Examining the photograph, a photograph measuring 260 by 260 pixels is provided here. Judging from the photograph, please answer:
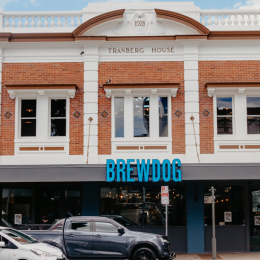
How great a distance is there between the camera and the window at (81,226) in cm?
1138

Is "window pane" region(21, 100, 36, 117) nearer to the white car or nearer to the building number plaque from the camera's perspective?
the building number plaque

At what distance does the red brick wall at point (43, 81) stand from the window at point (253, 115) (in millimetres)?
6388

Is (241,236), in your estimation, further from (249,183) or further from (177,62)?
(177,62)

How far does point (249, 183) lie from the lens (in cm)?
1491

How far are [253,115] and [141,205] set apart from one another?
5.54m

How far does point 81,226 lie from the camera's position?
A: 1143 cm

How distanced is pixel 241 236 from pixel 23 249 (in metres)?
8.91

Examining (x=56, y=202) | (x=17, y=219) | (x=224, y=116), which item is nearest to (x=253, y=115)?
(x=224, y=116)

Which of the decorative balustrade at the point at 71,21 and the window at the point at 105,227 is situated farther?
the decorative balustrade at the point at 71,21

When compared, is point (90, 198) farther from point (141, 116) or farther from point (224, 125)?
point (224, 125)

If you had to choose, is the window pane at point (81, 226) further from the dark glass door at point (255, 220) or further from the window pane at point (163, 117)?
the dark glass door at point (255, 220)

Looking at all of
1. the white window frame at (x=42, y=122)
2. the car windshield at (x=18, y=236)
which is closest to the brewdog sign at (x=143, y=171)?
the white window frame at (x=42, y=122)

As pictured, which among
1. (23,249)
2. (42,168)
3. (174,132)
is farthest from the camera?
(174,132)

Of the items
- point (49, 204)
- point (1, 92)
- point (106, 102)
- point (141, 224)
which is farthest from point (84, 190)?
point (1, 92)
